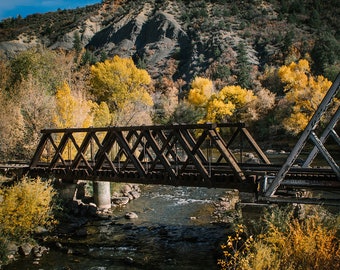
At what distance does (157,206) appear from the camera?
21953 mm

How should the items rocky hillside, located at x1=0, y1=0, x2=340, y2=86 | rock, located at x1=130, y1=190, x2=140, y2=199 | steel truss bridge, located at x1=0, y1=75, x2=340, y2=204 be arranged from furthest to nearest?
rocky hillside, located at x1=0, y1=0, x2=340, y2=86, rock, located at x1=130, y1=190, x2=140, y2=199, steel truss bridge, located at x1=0, y1=75, x2=340, y2=204

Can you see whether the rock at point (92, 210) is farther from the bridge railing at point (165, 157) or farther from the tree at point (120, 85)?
the tree at point (120, 85)

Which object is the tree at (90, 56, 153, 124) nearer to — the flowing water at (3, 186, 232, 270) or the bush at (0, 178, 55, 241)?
the flowing water at (3, 186, 232, 270)

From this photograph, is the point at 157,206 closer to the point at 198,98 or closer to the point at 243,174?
the point at 243,174

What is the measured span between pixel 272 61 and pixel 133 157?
311ft

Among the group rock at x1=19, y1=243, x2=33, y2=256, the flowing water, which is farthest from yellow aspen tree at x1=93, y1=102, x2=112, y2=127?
rock at x1=19, y1=243, x2=33, y2=256

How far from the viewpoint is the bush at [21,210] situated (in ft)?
48.0

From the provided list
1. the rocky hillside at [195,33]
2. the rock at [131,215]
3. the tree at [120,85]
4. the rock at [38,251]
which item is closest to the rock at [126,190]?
the rock at [131,215]

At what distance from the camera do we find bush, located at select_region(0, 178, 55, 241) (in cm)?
1464

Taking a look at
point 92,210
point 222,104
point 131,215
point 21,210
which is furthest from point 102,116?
point 222,104

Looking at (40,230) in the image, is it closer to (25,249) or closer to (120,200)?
(25,249)

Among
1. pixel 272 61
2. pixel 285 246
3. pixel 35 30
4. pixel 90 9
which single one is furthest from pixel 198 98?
pixel 90 9

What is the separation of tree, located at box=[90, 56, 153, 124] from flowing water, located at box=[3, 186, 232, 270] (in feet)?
98.8

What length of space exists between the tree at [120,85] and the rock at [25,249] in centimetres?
→ 3568
